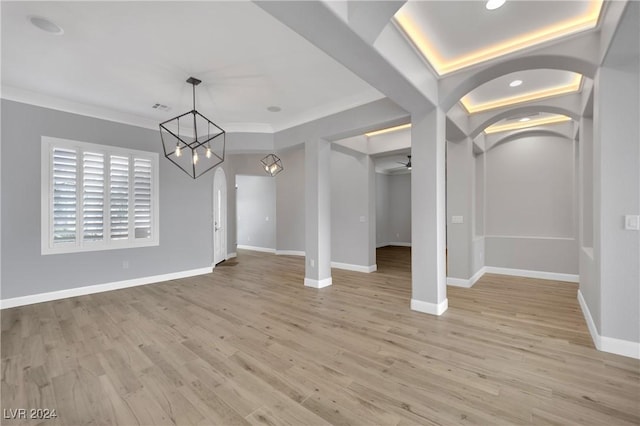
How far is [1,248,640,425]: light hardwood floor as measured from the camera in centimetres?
180

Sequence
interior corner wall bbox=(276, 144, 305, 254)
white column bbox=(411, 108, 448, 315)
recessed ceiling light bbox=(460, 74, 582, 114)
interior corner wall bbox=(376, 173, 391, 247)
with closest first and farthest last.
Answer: white column bbox=(411, 108, 448, 315)
recessed ceiling light bbox=(460, 74, 582, 114)
interior corner wall bbox=(276, 144, 305, 254)
interior corner wall bbox=(376, 173, 391, 247)

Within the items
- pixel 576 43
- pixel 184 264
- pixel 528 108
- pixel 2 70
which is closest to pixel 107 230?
pixel 184 264

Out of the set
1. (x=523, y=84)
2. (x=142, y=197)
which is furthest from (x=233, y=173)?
(x=523, y=84)

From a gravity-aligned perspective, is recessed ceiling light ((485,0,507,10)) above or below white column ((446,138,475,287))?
above

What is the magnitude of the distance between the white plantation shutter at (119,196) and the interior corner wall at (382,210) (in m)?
7.84

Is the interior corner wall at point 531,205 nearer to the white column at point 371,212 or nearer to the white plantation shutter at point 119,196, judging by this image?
the white column at point 371,212

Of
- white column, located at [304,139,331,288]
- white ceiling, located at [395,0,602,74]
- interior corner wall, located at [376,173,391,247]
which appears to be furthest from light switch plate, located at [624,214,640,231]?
interior corner wall, located at [376,173,391,247]

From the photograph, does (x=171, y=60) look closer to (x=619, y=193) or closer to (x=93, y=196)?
(x=93, y=196)

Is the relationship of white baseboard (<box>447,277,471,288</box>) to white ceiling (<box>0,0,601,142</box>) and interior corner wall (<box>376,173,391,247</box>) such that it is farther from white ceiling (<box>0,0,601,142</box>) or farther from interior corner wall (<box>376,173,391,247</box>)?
interior corner wall (<box>376,173,391,247</box>)

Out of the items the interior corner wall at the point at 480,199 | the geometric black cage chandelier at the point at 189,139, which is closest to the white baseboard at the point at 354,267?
the interior corner wall at the point at 480,199

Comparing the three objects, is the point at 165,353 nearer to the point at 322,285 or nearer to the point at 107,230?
the point at 322,285

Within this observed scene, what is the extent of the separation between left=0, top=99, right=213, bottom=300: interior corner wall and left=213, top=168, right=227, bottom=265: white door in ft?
4.78

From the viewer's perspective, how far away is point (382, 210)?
424 inches

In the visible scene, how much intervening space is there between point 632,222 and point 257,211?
29.3ft
